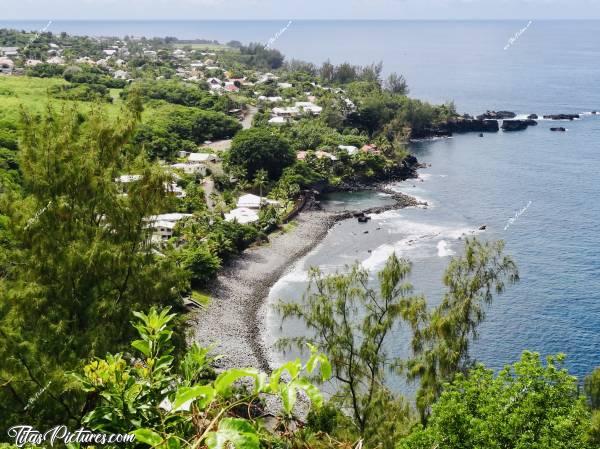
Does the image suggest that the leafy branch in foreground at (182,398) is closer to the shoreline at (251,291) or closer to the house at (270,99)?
the shoreline at (251,291)

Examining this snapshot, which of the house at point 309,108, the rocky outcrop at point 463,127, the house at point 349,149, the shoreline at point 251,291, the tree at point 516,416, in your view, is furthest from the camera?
the rocky outcrop at point 463,127

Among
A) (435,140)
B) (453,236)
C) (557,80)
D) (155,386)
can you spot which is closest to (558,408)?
(155,386)

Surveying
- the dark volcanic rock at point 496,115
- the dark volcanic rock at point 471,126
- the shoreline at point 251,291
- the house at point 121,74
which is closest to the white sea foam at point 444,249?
the shoreline at point 251,291

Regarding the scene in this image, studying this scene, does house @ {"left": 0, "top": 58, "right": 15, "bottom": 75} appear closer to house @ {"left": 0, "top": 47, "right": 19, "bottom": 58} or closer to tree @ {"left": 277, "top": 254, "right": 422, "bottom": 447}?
house @ {"left": 0, "top": 47, "right": 19, "bottom": 58}

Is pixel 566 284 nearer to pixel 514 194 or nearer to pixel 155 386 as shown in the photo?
pixel 514 194

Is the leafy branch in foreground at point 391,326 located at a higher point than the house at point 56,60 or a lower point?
lower

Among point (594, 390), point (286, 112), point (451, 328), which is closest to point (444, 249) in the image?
point (594, 390)

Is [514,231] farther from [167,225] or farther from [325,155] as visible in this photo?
[167,225]
